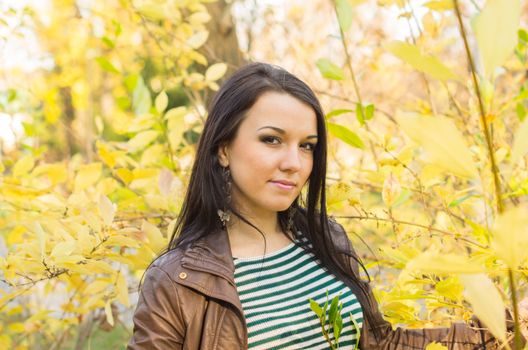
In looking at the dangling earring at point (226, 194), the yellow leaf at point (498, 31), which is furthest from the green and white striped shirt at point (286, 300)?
the yellow leaf at point (498, 31)

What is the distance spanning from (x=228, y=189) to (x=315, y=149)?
0.74 ft

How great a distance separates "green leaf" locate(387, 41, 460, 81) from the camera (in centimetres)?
67

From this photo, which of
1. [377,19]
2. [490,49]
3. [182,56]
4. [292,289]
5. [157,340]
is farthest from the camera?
[377,19]

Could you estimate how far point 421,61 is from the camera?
682 mm

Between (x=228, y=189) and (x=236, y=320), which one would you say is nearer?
(x=236, y=320)

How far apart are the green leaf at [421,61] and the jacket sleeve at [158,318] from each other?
2.56 feet

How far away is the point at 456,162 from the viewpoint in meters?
0.62

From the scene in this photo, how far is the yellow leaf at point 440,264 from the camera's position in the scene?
0.56 metres

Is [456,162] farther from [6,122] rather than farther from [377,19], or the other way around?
[377,19]

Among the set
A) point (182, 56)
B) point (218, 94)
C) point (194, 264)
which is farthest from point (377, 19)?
point (194, 264)

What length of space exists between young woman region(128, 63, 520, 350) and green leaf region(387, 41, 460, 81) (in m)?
0.72

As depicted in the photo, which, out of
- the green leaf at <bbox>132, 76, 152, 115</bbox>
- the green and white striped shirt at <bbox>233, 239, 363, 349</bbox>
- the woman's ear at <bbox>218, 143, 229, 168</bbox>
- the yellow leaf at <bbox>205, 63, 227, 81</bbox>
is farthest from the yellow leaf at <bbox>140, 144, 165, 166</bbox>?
the green and white striped shirt at <bbox>233, 239, 363, 349</bbox>

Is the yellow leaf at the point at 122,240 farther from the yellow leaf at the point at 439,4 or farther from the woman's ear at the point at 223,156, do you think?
the yellow leaf at the point at 439,4

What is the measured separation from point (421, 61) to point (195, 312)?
0.80m
